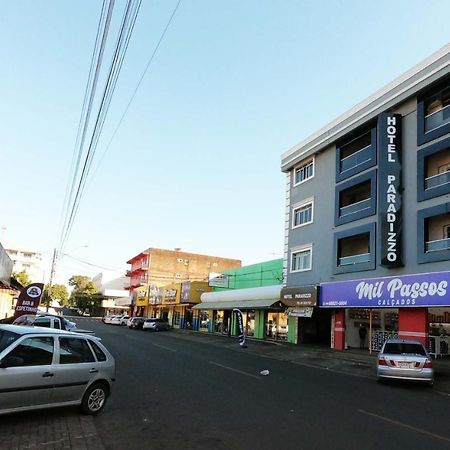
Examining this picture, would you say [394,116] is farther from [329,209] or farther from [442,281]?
[442,281]

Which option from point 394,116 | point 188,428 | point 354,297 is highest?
point 394,116

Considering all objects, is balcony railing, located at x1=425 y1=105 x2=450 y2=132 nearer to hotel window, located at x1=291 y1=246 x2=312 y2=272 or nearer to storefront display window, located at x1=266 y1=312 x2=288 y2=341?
hotel window, located at x1=291 y1=246 x2=312 y2=272

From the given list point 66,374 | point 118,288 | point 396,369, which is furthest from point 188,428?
point 118,288

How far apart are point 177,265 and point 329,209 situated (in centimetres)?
6099

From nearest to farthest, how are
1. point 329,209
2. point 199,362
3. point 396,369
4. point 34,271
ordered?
point 396,369, point 199,362, point 329,209, point 34,271

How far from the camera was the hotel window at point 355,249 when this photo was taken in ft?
86.4

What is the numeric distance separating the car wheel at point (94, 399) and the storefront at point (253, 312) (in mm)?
26121

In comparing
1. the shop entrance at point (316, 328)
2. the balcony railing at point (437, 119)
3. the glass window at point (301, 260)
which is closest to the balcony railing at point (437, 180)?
the balcony railing at point (437, 119)

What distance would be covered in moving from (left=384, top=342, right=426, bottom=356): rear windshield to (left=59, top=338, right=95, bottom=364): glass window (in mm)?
10976

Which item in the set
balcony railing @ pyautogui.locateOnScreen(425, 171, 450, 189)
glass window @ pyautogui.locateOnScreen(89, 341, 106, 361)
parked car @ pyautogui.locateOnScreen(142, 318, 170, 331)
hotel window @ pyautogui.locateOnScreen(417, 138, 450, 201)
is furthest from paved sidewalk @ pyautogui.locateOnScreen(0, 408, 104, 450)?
parked car @ pyautogui.locateOnScreen(142, 318, 170, 331)

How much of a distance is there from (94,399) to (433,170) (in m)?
21.2

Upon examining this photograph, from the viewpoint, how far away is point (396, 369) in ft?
51.4

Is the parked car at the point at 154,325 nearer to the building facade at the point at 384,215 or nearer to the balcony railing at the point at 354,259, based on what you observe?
the building facade at the point at 384,215

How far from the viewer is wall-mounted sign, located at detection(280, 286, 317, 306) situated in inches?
1188
